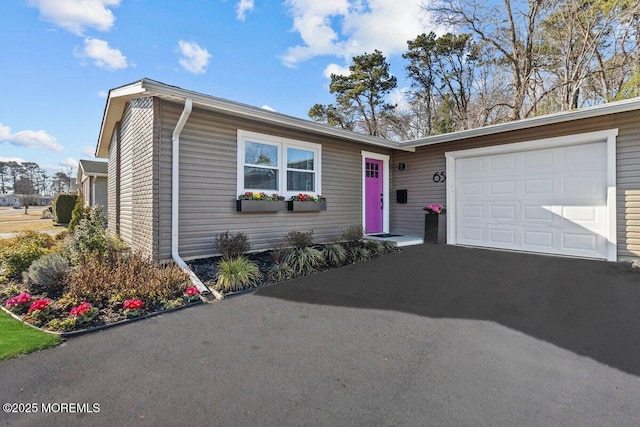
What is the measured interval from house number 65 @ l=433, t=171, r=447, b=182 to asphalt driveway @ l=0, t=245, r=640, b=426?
411cm

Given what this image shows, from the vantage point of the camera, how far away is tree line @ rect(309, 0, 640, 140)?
1084cm

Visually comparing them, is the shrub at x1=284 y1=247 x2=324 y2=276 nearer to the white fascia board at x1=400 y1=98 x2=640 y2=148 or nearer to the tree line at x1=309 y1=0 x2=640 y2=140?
the white fascia board at x1=400 y1=98 x2=640 y2=148

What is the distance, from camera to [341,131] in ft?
22.7

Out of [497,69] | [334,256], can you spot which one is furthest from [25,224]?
[497,69]

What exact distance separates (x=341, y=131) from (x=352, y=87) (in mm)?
12190

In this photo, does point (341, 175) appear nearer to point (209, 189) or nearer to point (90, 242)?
point (209, 189)

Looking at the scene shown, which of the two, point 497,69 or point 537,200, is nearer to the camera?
point 537,200

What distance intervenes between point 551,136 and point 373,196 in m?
4.17

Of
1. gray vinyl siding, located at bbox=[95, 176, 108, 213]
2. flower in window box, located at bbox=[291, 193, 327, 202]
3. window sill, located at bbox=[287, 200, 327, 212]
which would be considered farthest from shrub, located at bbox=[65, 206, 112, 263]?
gray vinyl siding, located at bbox=[95, 176, 108, 213]

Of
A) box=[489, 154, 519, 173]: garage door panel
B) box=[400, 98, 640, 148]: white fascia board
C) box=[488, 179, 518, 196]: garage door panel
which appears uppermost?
box=[400, 98, 640, 148]: white fascia board

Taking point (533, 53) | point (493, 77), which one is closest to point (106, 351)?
point (533, 53)

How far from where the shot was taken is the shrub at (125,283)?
3.61 metres

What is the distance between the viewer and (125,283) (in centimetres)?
381

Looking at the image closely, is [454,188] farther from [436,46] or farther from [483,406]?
[436,46]
